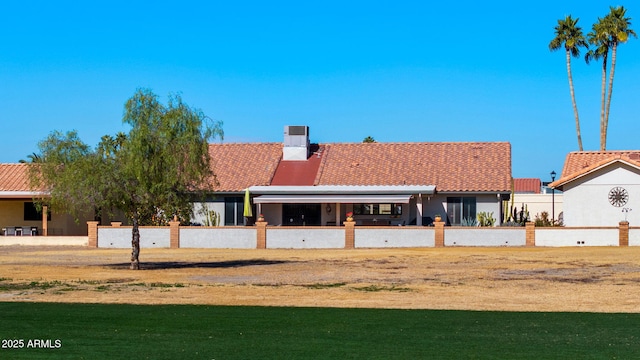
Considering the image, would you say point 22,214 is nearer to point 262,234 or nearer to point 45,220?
point 45,220

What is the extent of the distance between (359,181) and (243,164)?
22.5 feet

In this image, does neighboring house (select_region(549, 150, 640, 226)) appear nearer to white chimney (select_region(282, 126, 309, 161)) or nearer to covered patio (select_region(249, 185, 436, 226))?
covered patio (select_region(249, 185, 436, 226))

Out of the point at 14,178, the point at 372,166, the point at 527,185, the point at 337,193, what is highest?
the point at 527,185

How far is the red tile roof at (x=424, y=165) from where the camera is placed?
4834 cm

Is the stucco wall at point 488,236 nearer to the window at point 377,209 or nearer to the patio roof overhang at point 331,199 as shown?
the patio roof overhang at point 331,199

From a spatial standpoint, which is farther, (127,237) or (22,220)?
(22,220)

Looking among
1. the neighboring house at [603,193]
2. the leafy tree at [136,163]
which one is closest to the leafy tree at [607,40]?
the neighboring house at [603,193]

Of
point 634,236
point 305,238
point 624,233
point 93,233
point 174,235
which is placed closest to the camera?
point 624,233

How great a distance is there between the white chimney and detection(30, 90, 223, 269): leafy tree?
73.3 ft

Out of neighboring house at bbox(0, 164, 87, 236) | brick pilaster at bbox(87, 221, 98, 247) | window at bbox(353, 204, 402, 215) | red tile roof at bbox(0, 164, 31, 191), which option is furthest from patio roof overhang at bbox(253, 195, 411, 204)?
red tile roof at bbox(0, 164, 31, 191)

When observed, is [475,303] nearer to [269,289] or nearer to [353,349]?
[269,289]

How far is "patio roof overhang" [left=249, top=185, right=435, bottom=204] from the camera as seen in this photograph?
1807 inches

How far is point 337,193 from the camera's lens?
1881 inches

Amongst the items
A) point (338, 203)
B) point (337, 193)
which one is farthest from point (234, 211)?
point (338, 203)
